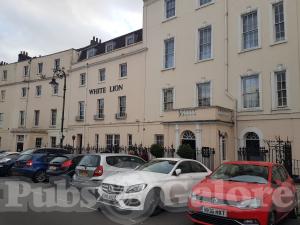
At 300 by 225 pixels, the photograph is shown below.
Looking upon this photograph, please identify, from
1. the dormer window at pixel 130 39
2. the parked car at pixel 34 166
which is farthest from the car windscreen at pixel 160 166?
the dormer window at pixel 130 39

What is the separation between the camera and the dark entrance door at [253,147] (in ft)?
58.8

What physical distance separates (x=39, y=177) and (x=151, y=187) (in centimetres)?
843

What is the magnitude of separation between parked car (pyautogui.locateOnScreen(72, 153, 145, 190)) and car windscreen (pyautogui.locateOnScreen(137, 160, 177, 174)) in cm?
141

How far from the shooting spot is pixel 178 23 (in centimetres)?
2333

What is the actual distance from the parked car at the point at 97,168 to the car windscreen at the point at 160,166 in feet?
4.63

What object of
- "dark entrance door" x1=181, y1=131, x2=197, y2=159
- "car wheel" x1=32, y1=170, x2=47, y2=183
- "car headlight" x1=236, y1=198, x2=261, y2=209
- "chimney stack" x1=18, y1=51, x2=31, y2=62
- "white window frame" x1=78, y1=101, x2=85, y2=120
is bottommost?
"car wheel" x1=32, y1=170, x2=47, y2=183

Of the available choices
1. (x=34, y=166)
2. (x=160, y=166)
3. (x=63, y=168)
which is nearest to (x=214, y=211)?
(x=160, y=166)

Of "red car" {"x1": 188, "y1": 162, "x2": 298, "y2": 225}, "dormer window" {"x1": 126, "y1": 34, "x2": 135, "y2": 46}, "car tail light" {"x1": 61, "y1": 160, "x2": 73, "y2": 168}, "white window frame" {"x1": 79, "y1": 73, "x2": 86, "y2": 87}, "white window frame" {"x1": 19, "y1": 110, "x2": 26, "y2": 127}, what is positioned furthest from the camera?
"white window frame" {"x1": 19, "y1": 110, "x2": 26, "y2": 127}

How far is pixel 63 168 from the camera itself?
12625 mm

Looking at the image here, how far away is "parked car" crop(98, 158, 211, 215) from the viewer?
26.0 ft

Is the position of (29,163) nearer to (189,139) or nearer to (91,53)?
(189,139)

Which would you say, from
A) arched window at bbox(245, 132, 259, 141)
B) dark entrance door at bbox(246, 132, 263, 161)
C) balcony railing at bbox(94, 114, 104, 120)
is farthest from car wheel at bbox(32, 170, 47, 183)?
balcony railing at bbox(94, 114, 104, 120)

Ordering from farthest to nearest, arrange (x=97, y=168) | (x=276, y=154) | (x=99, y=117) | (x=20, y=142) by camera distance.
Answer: (x=20, y=142), (x=99, y=117), (x=276, y=154), (x=97, y=168)

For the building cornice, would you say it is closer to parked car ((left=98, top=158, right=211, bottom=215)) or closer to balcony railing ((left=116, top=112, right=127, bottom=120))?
balcony railing ((left=116, top=112, right=127, bottom=120))
